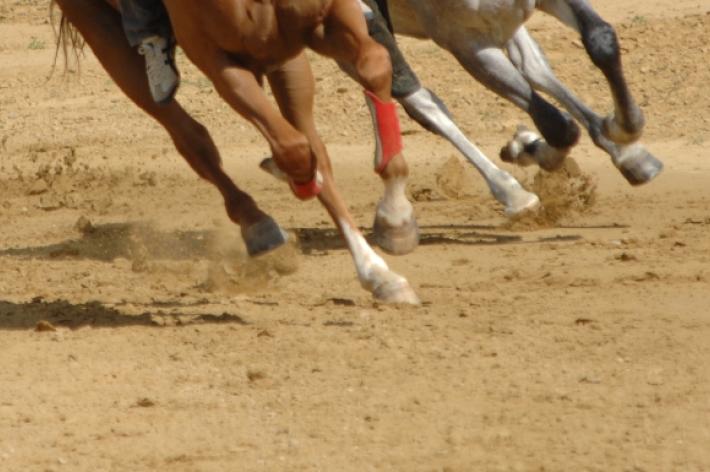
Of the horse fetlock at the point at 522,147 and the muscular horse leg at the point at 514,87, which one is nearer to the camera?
the muscular horse leg at the point at 514,87

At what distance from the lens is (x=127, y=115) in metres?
13.4

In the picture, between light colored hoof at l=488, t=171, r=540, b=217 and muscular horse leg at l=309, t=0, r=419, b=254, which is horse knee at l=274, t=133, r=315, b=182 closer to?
muscular horse leg at l=309, t=0, r=419, b=254

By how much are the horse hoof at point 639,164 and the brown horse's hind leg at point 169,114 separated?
2.68 metres

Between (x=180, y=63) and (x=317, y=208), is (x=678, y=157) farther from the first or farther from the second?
(x=180, y=63)

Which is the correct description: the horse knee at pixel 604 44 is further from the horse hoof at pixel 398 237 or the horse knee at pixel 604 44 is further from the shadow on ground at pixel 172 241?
the horse hoof at pixel 398 237

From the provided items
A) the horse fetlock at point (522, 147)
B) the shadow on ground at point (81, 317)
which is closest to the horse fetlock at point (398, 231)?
the shadow on ground at point (81, 317)

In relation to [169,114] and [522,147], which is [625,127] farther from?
[169,114]

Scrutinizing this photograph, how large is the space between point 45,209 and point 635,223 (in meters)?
3.42

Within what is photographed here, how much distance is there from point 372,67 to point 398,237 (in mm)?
925

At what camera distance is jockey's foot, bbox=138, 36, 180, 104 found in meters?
7.05

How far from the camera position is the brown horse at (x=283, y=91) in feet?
21.1

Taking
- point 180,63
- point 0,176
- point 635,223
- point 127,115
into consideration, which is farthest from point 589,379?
point 180,63

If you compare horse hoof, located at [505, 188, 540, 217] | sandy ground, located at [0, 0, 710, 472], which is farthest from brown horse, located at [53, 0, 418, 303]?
horse hoof, located at [505, 188, 540, 217]

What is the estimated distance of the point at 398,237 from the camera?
23.4 ft
